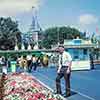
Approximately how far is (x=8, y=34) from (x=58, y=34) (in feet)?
77.6

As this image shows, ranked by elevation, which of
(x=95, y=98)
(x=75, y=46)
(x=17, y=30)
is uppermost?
(x=17, y=30)

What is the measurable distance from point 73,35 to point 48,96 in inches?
4137

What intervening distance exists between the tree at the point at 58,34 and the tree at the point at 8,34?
18469mm

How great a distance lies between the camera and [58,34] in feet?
374

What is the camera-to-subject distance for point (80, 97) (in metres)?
13.0

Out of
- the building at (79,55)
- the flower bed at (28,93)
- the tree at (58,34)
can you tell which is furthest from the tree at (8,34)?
the flower bed at (28,93)

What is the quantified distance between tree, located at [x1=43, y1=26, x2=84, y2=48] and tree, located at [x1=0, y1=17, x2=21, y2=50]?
18.5 meters

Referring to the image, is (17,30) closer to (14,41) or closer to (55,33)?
(14,41)

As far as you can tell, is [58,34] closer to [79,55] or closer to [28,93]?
[79,55]

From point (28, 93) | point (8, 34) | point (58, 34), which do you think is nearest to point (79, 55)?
point (28, 93)

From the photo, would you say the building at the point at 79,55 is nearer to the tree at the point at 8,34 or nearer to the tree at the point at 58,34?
the tree at the point at 8,34

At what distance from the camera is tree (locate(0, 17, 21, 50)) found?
9146 centimetres

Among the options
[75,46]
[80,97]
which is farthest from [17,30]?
[80,97]

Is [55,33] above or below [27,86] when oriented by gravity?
above
